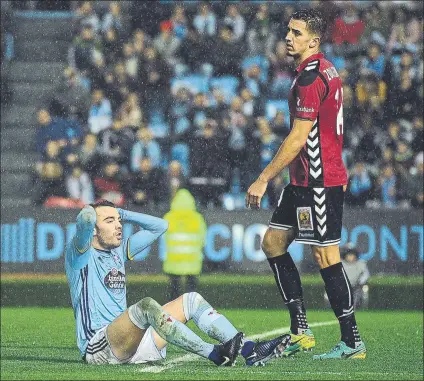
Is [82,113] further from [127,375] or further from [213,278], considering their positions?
[127,375]

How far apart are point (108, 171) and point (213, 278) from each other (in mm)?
2998

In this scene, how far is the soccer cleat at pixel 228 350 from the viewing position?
26.2ft

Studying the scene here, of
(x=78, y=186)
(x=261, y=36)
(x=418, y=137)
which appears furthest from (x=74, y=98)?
(x=418, y=137)

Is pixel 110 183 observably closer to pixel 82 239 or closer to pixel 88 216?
pixel 82 239

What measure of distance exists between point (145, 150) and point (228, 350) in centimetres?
1131

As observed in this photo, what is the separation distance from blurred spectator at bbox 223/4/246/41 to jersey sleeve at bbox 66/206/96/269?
1357 cm

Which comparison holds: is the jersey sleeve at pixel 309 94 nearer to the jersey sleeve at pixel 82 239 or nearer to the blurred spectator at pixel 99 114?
the jersey sleeve at pixel 82 239

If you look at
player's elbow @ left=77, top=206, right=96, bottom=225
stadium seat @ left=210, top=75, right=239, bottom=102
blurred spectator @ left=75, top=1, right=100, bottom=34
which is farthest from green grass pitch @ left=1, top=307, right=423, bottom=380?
blurred spectator @ left=75, top=1, right=100, bottom=34

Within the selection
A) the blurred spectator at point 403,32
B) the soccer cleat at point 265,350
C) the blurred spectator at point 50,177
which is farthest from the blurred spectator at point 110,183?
the soccer cleat at point 265,350

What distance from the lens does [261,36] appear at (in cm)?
2194

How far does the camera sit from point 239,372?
25.7 feet

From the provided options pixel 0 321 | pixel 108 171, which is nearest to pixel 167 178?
pixel 108 171

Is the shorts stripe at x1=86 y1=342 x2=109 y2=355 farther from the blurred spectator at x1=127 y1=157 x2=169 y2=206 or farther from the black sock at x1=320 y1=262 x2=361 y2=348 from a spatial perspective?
the blurred spectator at x1=127 y1=157 x2=169 y2=206

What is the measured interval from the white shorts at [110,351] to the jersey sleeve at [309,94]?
1.87m
